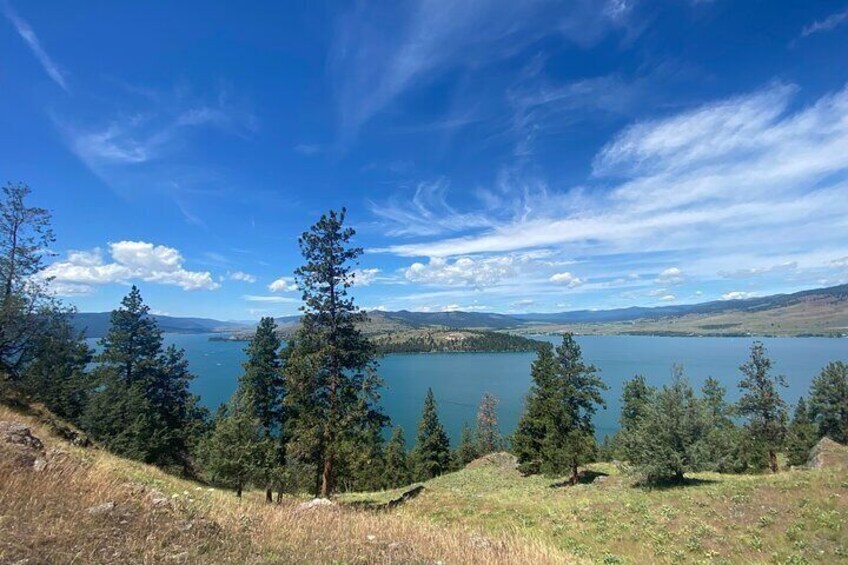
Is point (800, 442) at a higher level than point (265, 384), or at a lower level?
lower

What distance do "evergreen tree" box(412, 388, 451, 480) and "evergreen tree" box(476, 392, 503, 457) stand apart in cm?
1570

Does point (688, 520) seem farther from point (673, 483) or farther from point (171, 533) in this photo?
point (171, 533)

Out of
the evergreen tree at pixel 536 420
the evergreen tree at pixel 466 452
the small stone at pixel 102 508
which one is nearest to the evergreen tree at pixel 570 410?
the evergreen tree at pixel 536 420

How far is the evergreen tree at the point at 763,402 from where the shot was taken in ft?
135

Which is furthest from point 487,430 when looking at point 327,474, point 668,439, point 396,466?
point 327,474

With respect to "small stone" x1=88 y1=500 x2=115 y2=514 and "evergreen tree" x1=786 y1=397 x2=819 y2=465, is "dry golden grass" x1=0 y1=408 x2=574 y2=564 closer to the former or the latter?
"small stone" x1=88 y1=500 x2=115 y2=514

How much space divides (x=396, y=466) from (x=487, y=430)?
21153 millimetres

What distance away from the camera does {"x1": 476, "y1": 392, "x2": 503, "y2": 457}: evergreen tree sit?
78.1m

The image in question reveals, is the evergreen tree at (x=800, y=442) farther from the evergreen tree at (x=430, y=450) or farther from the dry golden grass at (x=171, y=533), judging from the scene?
the dry golden grass at (x=171, y=533)

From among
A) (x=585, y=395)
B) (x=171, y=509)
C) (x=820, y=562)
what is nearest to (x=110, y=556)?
(x=171, y=509)

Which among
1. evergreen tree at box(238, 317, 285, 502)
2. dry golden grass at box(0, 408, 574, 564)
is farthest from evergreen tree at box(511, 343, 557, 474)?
dry golden grass at box(0, 408, 574, 564)

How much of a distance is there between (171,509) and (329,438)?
43.8ft

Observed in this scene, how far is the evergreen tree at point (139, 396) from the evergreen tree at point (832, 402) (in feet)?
247

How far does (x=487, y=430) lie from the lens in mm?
79500
